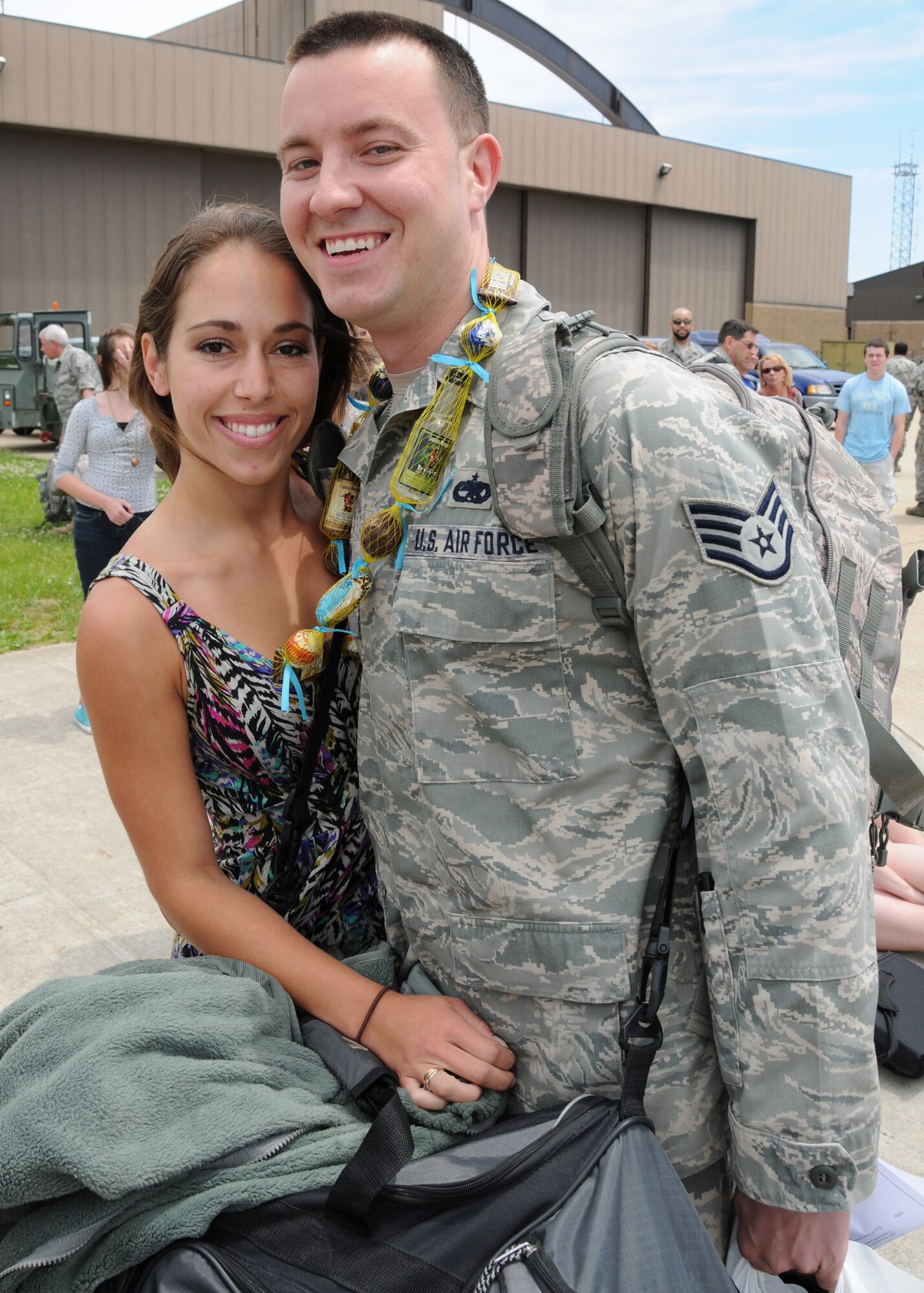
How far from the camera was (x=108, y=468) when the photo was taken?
639 centimetres

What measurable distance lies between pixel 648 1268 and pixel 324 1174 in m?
0.41

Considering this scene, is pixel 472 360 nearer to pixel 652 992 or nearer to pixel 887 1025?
pixel 652 992

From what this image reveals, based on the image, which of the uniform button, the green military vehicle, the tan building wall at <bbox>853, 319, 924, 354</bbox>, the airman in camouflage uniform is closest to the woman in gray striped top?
the airman in camouflage uniform

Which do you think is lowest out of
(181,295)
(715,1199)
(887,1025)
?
(887,1025)

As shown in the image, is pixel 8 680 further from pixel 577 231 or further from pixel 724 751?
pixel 577 231

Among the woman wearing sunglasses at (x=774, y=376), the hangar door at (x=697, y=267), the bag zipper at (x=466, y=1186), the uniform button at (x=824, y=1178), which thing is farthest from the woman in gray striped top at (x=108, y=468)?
the hangar door at (x=697, y=267)

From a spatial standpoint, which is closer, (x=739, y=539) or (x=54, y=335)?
(x=739, y=539)

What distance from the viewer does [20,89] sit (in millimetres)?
21047

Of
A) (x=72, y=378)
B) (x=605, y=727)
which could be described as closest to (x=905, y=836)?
(x=605, y=727)

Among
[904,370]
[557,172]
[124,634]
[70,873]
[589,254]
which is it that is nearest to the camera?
[124,634]

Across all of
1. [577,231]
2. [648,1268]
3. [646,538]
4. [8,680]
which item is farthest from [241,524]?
[577,231]

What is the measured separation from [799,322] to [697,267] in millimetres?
4392

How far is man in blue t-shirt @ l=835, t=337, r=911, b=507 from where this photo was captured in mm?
10789

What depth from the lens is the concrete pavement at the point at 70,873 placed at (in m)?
3.08
